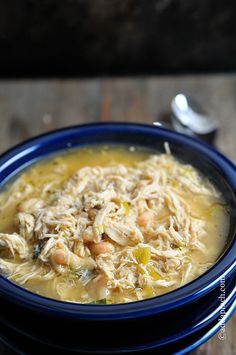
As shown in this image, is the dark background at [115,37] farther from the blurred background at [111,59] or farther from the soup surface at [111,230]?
the soup surface at [111,230]

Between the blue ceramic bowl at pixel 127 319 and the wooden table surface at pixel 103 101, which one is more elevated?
the wooden table surface at pixel 103 101

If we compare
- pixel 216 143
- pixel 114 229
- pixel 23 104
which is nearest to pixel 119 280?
pixel 114 229

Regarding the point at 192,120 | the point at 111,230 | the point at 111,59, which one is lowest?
the point at 111,230

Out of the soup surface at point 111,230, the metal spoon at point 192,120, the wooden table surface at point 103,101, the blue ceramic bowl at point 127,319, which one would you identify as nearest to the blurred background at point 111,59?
the wooden table surface at point 103,101

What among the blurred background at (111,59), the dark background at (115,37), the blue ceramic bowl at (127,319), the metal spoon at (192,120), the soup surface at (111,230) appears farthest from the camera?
the dark background at (115,37)

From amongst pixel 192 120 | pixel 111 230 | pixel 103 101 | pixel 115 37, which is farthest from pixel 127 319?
pixel 115 37

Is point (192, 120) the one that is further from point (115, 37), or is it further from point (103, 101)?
point (115, 37)

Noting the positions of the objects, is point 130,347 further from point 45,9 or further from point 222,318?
point 45,9
